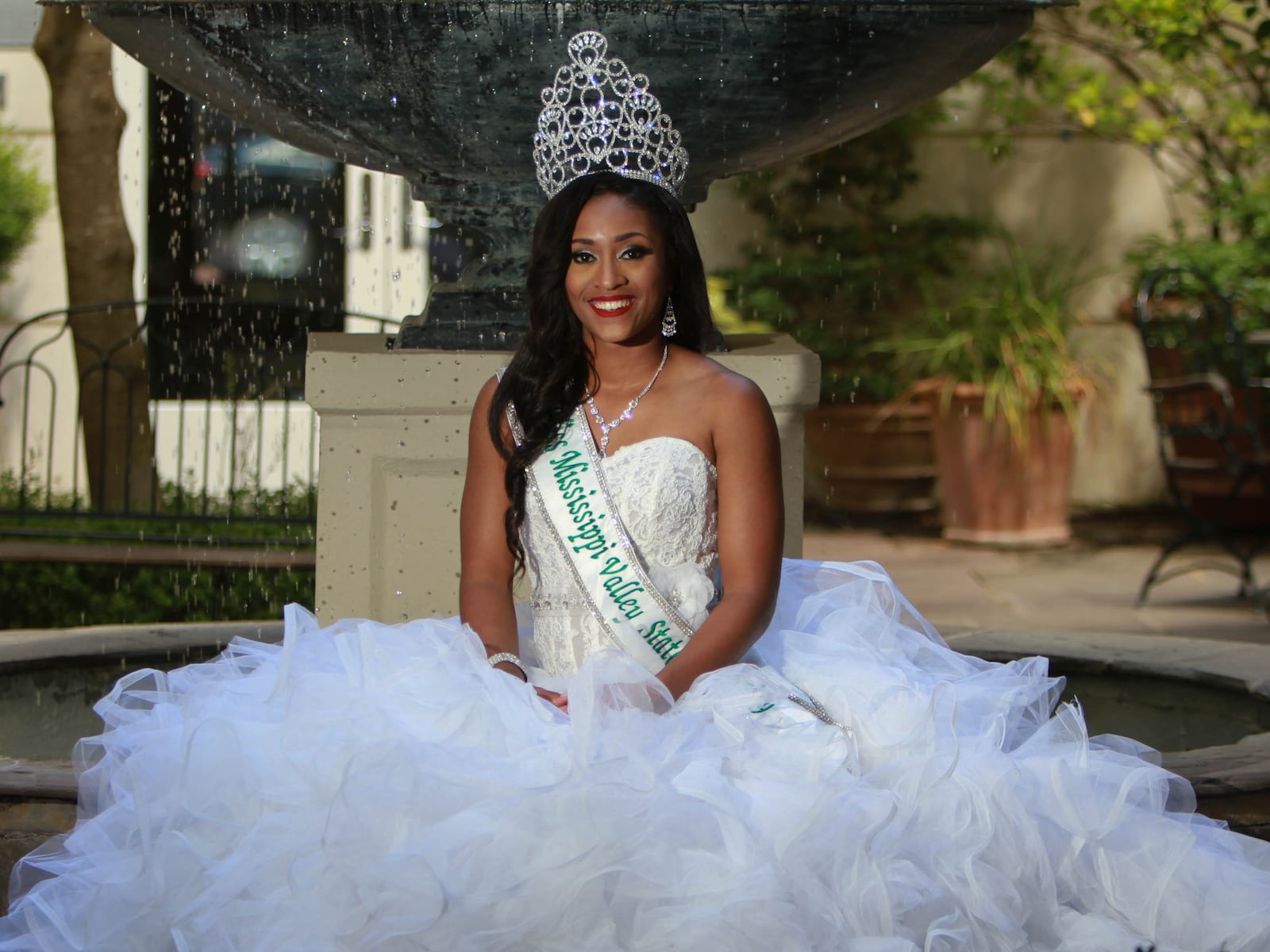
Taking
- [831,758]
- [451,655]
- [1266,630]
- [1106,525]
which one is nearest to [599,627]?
[451,655]

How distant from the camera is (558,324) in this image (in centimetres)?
267

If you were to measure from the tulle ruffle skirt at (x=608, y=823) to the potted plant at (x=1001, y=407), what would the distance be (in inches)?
204

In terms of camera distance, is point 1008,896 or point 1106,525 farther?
point 1106,525

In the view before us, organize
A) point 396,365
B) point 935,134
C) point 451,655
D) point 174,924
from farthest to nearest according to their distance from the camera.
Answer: point 935,134, point 396,365, point 451,655, point 174,924

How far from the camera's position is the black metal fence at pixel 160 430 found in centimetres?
587

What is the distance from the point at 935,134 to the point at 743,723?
725cm

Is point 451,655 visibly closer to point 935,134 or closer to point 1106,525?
point 1106,525

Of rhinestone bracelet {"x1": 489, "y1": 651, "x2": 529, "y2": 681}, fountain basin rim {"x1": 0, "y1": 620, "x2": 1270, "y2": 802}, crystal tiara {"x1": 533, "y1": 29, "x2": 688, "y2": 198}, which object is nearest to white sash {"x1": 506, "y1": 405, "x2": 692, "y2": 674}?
rhinestone bracelet {"x1": 489, "y1": 651, "x2": 529, "y2": 681}

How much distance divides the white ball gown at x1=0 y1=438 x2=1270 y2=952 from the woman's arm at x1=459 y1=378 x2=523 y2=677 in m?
0.22

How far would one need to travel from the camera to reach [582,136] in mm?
2689

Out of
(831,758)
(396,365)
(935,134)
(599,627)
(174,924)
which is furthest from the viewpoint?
(935,134)

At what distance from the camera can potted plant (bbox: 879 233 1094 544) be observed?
7402mm

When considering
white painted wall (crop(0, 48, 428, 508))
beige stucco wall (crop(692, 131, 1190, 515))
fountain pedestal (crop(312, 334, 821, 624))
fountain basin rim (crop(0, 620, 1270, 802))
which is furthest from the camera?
beige stucco wall (crop(692, 131, 1190, 515))

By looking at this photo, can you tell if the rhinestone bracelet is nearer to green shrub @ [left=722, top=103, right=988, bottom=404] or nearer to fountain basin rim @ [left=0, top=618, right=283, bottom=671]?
fountain basin rim @ [left=0, top=618, right=283, bottom=671]
